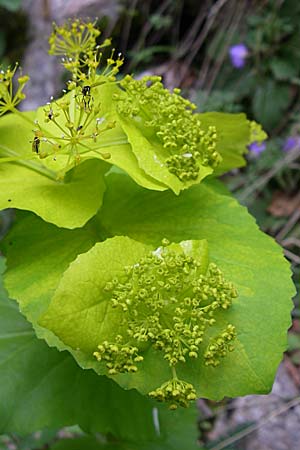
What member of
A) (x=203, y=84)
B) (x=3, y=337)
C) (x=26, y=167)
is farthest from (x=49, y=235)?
(x=203, y=84)

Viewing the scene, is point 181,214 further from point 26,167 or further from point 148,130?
point 26,167

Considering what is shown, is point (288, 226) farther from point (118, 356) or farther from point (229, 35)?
point (118, 356)

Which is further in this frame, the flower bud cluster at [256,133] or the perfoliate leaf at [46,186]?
the flower bud cluster at [256,133]

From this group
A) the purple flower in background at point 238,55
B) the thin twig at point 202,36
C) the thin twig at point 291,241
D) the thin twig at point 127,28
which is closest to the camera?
the thin twig at point 291,241

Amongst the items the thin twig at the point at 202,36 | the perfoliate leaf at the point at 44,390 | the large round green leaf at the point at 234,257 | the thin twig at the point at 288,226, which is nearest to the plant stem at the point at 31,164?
the large round green leaf at the point at 234,257

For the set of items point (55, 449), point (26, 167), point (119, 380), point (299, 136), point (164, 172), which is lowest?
point (55, 449)

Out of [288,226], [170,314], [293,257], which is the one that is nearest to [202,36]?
[288,226]

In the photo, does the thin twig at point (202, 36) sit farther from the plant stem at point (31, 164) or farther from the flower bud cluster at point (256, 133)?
the plant stem at point (31, 164)
